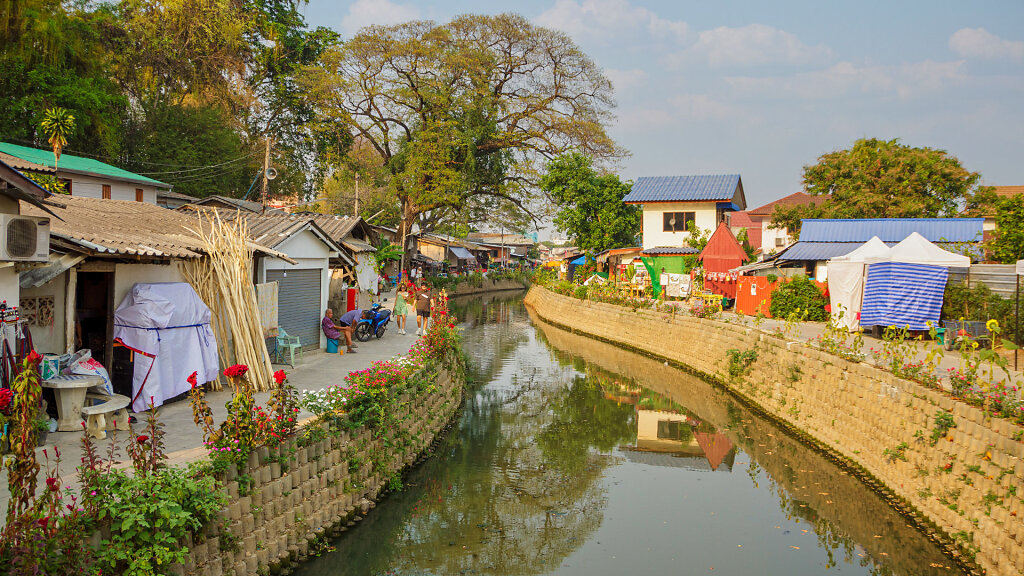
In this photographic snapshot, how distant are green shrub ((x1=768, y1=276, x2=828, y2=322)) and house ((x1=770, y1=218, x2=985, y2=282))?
2.58 m

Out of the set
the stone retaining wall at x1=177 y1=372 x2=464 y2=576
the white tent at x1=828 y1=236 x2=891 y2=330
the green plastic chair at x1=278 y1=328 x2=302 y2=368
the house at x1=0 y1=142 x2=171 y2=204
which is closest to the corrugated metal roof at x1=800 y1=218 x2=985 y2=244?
the white tent at x1=828 y1=236 x2=891 y2=330

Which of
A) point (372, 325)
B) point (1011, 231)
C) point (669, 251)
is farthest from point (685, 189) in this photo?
point (372, 325)

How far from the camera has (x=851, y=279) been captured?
63.1 ft

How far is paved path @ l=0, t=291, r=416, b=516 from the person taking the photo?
23.5 ft

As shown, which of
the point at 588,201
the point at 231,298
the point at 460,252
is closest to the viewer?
the point at 231,298

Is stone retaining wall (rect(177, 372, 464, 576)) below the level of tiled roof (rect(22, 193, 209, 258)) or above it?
below

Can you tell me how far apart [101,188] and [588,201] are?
2364 cm

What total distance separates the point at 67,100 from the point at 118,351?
2380cm

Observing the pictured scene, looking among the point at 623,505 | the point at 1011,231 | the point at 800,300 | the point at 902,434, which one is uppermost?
the point at 1011,231

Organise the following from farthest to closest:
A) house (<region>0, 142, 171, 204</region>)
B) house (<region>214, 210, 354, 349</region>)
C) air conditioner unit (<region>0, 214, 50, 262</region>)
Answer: house (<region>0, 142, 171, 204</region>), house (<region>214, 210, 354, 349</region>), air conditioner unit (<region>0, 214, 50, 262</region>)

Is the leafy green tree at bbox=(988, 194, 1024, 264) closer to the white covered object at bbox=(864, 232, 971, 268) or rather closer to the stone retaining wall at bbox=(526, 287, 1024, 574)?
the white covered object at bbox=(864, 232, 971, 268)

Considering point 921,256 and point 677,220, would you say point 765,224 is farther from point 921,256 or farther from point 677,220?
point 921,256

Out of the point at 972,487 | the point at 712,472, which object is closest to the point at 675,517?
the point at 712,472

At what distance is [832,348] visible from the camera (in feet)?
44.2
